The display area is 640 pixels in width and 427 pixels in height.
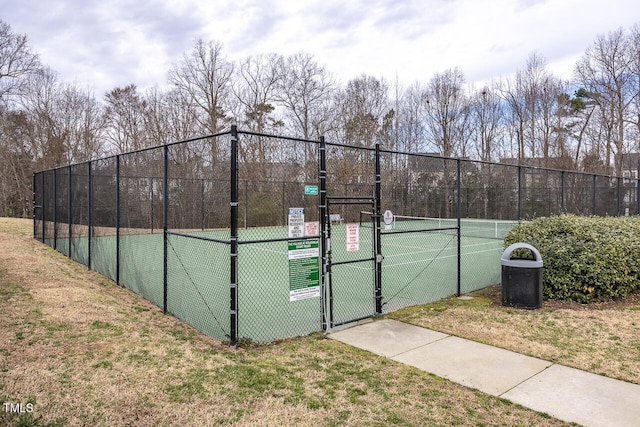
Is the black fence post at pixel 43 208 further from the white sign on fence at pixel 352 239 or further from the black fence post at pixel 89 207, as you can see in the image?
the white sign on fence at pixel 352 239

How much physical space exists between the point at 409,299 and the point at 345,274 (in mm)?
2437

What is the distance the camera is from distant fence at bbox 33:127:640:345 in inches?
215

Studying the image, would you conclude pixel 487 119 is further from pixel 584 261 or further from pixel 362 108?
pixel 584 261

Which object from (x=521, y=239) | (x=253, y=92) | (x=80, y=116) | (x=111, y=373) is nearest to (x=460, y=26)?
(x=521, y=239)

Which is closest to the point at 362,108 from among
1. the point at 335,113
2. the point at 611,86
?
the point at 335,113

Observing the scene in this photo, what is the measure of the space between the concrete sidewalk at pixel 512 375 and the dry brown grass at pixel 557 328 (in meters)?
0.25

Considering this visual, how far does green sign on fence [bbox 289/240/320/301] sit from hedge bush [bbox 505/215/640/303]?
13.3 feet

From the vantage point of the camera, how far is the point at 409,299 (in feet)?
24.2

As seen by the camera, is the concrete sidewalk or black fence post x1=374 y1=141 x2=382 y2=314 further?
black fence post x1=374 y1=141 x2=382 y2=314

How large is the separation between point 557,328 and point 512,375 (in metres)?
1.89

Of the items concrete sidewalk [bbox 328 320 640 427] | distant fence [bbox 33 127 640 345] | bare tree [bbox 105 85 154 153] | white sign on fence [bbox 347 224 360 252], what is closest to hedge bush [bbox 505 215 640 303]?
distant fence [bbox 33 127 640 345]

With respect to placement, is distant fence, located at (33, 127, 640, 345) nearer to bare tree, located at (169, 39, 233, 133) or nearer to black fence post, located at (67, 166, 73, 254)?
black fence post, located at (67, 166, 73, 254)

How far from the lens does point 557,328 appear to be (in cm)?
562

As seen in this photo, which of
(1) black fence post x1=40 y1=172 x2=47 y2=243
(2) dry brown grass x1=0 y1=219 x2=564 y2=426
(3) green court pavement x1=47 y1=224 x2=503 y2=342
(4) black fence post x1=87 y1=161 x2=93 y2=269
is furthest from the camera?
(1) black fence post x1=40 y1=172 x2=47 y2=243
